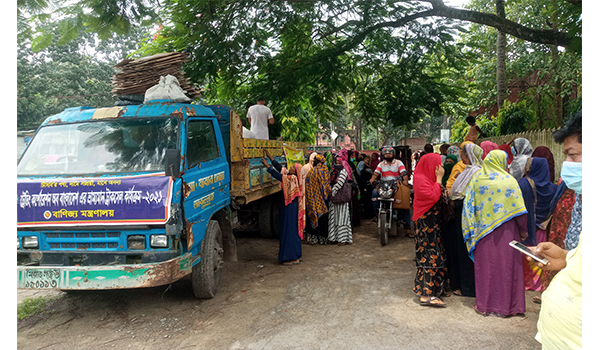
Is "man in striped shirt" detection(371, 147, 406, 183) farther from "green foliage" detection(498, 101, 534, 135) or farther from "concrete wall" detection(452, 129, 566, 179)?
"green foliage" detection(498, 101, 534, 135)

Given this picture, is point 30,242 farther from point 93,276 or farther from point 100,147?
point 100,147

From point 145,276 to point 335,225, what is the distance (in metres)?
4.82

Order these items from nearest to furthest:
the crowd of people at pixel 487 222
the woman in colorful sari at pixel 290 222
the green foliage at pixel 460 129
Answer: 1. the crowd of people at pixel 487 222
2. the woman in colorful sari at pixel 290 222
3. the green foliage at pixel 460 129

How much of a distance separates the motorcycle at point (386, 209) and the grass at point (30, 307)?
5490mm

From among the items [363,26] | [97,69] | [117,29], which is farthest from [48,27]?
[97,69]

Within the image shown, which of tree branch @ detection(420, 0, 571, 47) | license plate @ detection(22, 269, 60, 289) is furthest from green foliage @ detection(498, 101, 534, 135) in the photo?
license plate @ detection(22, 269, 60, 289)

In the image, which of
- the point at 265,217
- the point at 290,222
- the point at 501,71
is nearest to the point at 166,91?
the point at 290,222

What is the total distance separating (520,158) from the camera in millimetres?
4902

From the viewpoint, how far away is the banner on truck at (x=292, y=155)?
778 centimetres

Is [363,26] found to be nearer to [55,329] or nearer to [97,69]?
[55,329]

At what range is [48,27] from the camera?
17.2 feet

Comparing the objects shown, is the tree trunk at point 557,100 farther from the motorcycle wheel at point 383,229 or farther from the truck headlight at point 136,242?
the truck headlight at point 136,242

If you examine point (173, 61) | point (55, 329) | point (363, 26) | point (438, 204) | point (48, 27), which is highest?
point (363, 26)

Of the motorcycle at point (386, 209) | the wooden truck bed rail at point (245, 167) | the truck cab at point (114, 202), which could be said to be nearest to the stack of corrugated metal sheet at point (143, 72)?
the truck cab at point (114, 202)
